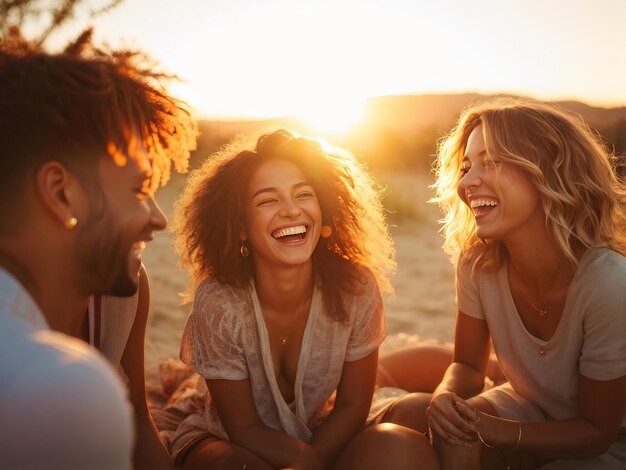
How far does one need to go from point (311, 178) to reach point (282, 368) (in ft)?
3.24

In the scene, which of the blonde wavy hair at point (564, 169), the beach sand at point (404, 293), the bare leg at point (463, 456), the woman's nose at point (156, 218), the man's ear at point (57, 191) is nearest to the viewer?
the man's ear at point (57, 191)

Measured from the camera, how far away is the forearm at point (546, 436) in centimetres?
285

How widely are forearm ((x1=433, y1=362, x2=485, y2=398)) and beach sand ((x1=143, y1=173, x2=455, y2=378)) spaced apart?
1.14 meters

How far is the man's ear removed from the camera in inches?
74.0

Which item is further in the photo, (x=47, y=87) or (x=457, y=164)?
(x=457, y=164)

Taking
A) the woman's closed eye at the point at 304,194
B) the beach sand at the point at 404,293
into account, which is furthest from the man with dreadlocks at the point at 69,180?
the beach sand at the point at 404,293

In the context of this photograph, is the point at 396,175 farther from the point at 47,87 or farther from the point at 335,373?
the point at 47,87

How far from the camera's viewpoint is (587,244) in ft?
9.68

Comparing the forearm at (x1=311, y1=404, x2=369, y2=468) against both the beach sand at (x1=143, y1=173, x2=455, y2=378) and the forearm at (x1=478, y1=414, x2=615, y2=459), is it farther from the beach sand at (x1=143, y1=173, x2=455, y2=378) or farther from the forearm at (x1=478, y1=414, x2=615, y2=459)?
the beach sand at (x1=143, y1=173, x2=455, y2=378)

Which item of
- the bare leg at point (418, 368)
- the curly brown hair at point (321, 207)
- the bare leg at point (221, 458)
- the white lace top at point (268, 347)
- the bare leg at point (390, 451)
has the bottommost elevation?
the bare leg at point (418, 368)

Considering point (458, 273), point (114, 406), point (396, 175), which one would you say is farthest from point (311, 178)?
point (396, 175)

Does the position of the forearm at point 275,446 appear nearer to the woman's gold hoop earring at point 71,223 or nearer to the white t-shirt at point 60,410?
the woman's gold hoop earring at point 71,223

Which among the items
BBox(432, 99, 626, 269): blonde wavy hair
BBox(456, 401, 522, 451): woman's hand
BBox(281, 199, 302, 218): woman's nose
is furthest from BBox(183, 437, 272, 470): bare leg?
BBox(432, 99, 626, 269): blonde wavy hair

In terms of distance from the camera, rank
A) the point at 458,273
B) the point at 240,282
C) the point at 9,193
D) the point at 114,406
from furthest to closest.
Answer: the point at 458,273, the point at 240,282, the point at 9,193, the point at 114,406
